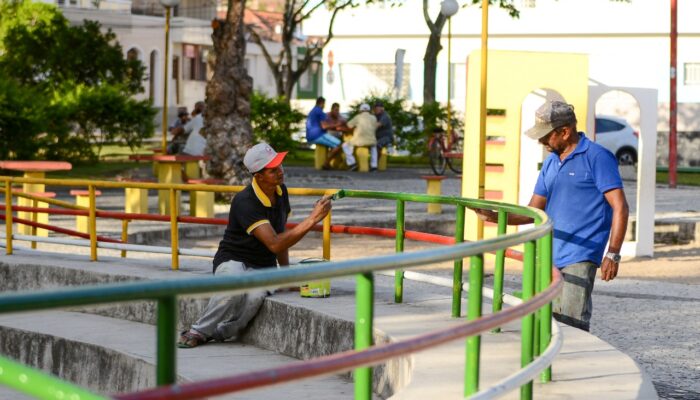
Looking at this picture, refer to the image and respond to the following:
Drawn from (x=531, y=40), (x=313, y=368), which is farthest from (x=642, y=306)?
→ (x=531, y=40)

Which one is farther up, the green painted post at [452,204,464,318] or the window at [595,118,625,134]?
the window at [595,118,625,134]

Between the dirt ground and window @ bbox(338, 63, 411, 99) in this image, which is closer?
the dirt ground

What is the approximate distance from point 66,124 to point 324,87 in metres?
31.6

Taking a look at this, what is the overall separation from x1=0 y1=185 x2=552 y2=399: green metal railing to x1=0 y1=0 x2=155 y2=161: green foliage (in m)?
18.8

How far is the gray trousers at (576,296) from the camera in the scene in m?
7.46

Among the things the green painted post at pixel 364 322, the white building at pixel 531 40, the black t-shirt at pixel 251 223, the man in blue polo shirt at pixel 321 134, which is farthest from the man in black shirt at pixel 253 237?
the white building at pixel 531 40

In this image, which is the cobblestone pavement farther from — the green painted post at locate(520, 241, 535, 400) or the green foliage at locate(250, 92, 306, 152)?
the green foliage at locate(250, 92, 306, 152)

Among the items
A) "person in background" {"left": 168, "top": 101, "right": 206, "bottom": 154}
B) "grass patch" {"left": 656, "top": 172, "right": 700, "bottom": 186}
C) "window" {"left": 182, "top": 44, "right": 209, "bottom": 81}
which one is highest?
"window" {"left": 182, "top": 44, "right": 209, "bottom": 81}

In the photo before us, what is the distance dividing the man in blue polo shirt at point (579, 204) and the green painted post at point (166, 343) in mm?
4221

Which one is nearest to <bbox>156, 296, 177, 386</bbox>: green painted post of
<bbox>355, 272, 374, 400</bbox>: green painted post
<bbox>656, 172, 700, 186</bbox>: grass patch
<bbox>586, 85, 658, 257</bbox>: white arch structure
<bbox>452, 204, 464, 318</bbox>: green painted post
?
<bbox>355, 272, 374, 400</bbox>: green painted post

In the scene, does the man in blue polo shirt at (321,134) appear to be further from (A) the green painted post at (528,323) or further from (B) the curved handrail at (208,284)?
(B) the curved handrail at (208,284)

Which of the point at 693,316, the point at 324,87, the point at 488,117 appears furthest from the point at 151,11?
the point at 693,316

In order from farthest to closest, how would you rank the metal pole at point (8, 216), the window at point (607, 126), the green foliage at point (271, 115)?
the window at point (607, 126)
the green foliage at point (271, 115)
the metal pole at point (8, 216)

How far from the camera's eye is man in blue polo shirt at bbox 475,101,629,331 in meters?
7.45
